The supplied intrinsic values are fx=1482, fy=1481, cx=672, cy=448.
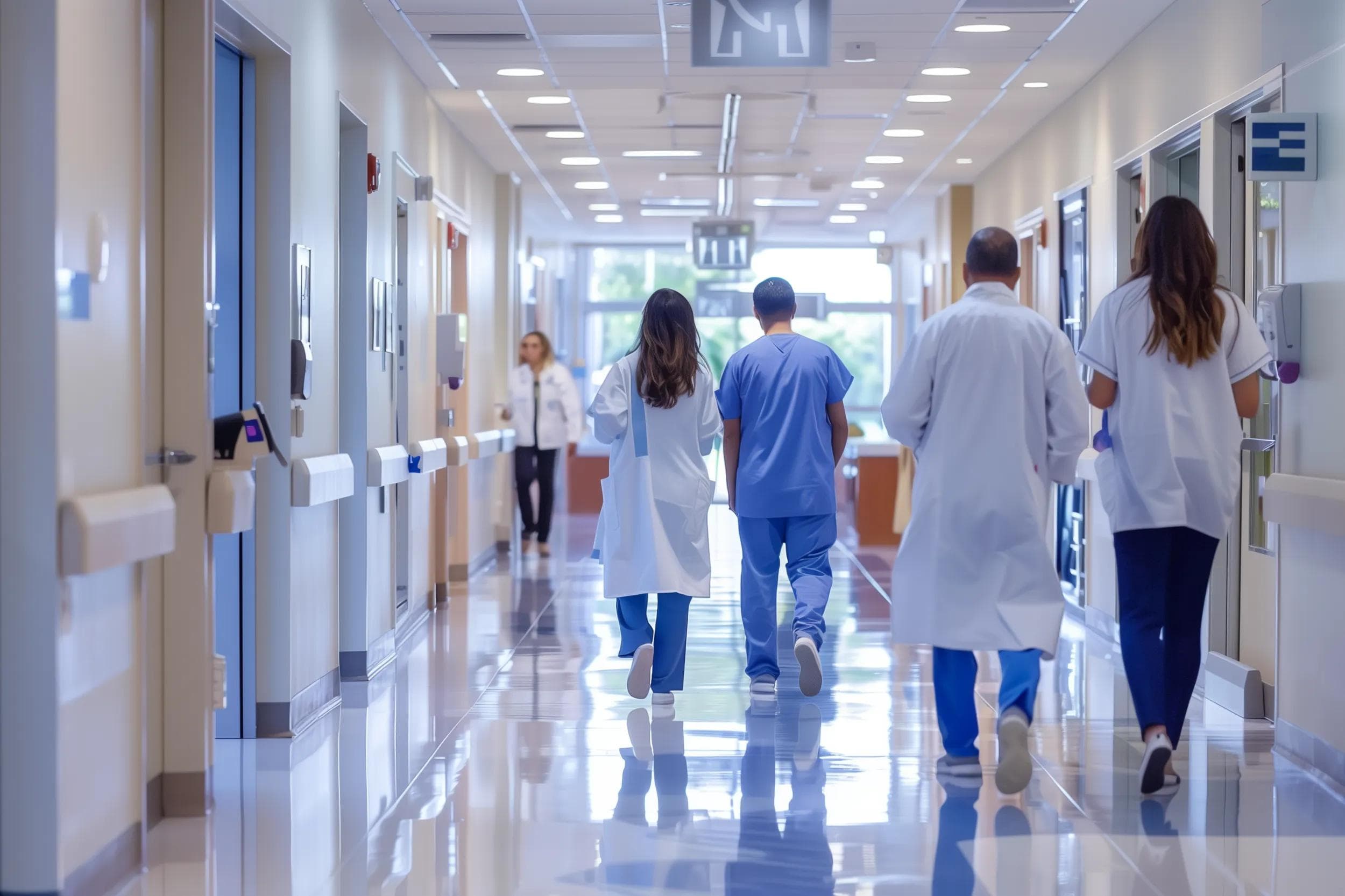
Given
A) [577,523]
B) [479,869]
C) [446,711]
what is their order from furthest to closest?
[577,523] < [446,711] < [479,869]

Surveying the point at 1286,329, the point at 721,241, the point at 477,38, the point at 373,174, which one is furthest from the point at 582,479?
the point at 1286,329

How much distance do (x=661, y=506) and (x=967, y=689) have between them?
140cm

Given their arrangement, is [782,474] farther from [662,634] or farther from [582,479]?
[582,479]

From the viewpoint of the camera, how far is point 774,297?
5.64m

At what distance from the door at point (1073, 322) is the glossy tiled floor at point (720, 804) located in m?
2.41

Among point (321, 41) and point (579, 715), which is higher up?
point (321, 41)

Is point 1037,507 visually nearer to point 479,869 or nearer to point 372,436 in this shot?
point 479,869

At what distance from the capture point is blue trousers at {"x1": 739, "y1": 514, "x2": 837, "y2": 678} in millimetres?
5465

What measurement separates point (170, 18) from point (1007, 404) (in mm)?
2519

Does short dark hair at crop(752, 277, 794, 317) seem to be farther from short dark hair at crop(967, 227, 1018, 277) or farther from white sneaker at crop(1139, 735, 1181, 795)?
white sneaker at crop(1139, 735, 1181, 795)

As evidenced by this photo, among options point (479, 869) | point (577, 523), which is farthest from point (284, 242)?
point (577, 523)

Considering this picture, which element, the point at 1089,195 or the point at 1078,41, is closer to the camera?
the point at 1078,41

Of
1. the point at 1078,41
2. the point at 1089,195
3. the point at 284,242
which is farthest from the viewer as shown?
the point at 1089,195

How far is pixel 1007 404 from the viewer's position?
405 cm
